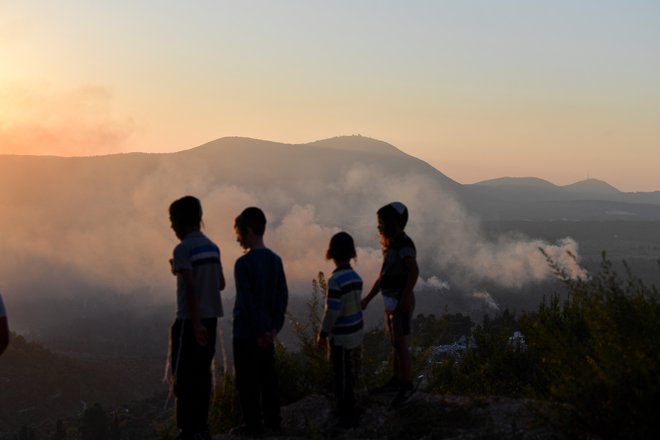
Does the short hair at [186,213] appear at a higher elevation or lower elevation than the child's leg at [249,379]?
higher

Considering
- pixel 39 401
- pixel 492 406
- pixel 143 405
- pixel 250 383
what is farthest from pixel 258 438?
pixel 39 401

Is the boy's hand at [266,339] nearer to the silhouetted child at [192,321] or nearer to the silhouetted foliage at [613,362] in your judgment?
the silhouetted child at [192,321]

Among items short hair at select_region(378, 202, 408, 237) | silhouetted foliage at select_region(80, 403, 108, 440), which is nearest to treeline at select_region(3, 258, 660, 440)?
short hair at select_region(378, 202, 408, 237)

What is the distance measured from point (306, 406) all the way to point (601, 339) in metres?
3.05

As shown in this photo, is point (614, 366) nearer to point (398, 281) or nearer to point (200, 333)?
point (398, 281)

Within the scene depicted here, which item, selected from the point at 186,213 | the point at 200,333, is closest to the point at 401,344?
the point at 200,333

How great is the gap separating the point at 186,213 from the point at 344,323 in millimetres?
1554

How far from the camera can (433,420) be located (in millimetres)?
6266

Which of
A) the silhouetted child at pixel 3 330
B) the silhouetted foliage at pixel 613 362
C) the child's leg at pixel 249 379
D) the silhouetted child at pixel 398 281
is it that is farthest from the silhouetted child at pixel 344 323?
the silhouetted child at pixel 3 330

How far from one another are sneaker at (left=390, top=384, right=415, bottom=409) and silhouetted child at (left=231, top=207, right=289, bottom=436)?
3.54ft

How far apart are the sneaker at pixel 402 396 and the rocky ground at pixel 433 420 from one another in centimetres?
5

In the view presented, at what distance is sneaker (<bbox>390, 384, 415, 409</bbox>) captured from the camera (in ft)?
21.5

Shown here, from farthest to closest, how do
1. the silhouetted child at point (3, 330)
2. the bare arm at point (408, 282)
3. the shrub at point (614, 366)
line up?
1. the bare arm at point (408, 282)
2. the shrub at point (614, 366)
3. the silhouetted child at point (3, 330)

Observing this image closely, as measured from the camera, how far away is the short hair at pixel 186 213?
224 inches
